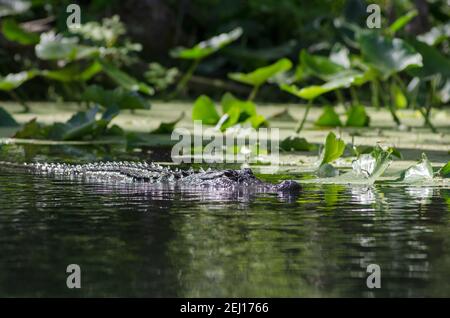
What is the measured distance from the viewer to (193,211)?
4.69 m

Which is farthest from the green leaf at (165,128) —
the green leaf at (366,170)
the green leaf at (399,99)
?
the green leaf at (399,99)

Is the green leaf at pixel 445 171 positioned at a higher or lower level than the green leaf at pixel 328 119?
lower

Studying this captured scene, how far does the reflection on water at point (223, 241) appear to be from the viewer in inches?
130

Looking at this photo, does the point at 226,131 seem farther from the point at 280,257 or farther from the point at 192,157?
the point at 280,257

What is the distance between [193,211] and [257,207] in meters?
0.32

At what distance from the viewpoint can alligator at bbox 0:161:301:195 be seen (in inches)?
212

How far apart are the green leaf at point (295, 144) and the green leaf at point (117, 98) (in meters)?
1.59

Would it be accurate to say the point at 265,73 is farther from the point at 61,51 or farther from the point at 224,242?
the point at 224,242

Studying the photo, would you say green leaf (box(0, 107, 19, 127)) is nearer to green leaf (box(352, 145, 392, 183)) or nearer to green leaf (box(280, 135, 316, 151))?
green leaf (box(280, 135, 316, 151))

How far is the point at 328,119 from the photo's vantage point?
8.55m

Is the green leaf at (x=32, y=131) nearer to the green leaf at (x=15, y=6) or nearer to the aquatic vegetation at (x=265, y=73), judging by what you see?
the aquatic vegetation at (x=265, y=73)

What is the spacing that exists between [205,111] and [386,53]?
1.56 metres

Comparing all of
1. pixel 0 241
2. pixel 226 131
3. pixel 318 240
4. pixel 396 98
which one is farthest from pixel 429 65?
pixel 0 241
